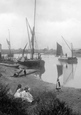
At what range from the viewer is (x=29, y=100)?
11.0m

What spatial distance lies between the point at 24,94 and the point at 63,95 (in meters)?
4.17

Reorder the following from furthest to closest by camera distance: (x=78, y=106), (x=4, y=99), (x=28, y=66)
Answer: (x=28, y=66)
(x=78, y=106)
(x=4, y=99)

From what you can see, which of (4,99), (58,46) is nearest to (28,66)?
(4,99)

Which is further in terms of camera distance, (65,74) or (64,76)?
(65,74)

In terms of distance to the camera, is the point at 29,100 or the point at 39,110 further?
the point at 29,100

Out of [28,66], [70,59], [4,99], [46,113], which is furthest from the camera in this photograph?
[70,59]

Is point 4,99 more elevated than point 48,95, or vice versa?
point 4,99

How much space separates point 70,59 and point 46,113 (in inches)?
2767

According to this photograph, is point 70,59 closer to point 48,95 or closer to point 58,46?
point 58,46

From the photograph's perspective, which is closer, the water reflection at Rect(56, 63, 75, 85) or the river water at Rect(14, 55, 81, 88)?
the river water at Rect(14, 55, 81, 88)

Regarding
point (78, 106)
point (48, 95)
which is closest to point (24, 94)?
point (48, 95)

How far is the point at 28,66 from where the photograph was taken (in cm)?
4409

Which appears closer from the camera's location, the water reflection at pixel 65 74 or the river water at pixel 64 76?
the river water at pixel 64 76

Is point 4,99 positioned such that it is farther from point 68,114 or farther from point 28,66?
point 28,66
